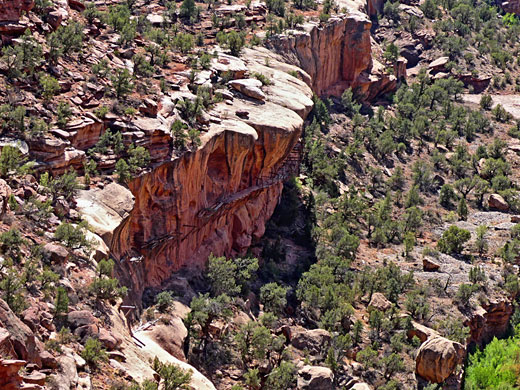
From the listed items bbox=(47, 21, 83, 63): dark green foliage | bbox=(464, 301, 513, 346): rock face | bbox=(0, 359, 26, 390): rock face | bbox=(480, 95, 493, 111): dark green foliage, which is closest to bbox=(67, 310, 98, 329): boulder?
bbox=(0, 359, 26, 390): rock face

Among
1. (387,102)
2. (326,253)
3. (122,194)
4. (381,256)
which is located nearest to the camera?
(122,194)

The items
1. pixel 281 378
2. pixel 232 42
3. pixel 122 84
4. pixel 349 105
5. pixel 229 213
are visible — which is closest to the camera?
pixel 281 378

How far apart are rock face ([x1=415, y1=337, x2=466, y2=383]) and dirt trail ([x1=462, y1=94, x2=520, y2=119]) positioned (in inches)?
2003

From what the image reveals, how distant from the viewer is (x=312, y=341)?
150ft

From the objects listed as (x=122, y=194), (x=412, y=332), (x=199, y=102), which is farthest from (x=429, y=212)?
(x=122, y=194)

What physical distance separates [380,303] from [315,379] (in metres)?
13.6

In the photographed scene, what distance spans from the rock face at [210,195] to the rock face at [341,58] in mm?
17520

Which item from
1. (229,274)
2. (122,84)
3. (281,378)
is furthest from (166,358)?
(122,84)

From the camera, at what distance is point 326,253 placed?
57906mm

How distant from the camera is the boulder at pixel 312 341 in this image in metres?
45.6

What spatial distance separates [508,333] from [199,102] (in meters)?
29.8

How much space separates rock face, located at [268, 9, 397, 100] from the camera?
78938mm

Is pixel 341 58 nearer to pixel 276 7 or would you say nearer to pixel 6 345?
pixel 276 7

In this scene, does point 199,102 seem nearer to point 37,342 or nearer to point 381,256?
point 381,256
